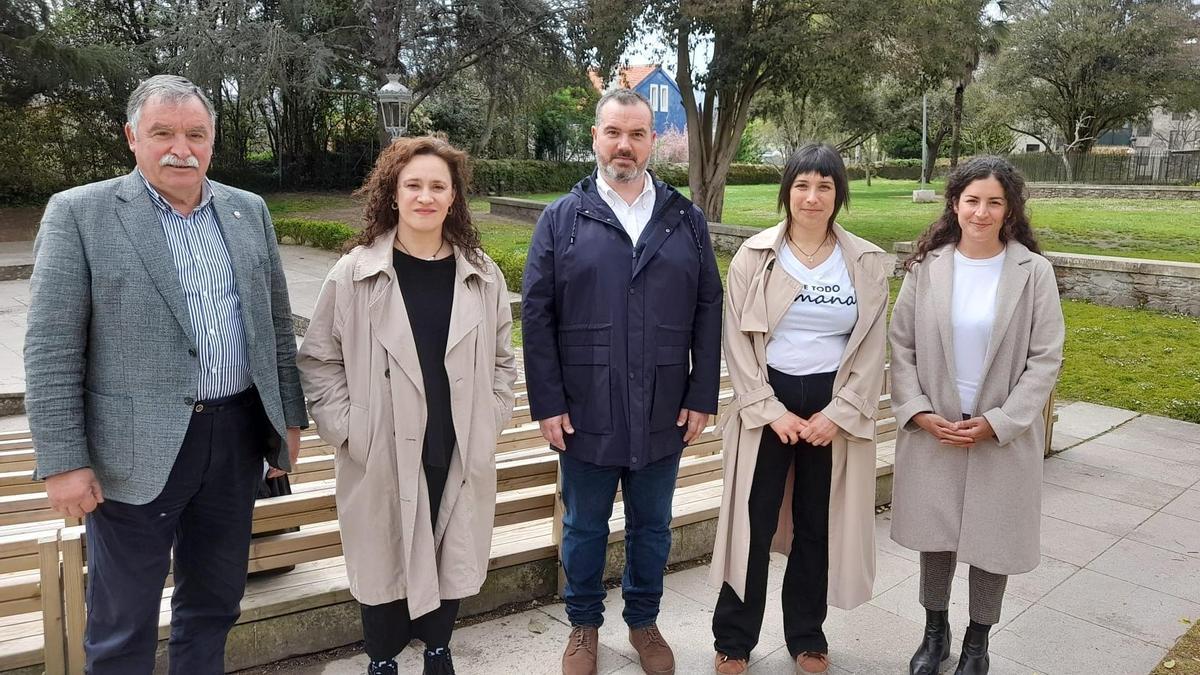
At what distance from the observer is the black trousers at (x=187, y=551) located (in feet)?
7.61

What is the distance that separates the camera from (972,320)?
9.80 feet

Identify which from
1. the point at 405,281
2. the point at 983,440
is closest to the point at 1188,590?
the point at 983,440

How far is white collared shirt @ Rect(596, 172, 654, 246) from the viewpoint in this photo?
116 inches

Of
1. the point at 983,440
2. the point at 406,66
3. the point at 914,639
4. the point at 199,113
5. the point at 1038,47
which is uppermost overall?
the point at 1038,47

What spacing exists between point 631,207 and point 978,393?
1341 millimetres

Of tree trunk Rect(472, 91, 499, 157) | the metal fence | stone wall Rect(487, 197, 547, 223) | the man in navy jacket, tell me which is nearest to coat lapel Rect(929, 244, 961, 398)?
the man in navy jacket

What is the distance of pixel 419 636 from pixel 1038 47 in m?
37.6

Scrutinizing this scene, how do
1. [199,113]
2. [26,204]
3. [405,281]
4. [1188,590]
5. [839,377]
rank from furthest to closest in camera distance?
[26,204] < [1188,590] < [839,377] < [405,281] < [199,113]

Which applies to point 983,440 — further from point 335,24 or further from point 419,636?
point 335,24

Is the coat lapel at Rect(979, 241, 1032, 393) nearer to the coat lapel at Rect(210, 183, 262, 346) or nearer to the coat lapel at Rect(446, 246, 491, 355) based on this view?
the coat lapel at Rect(446, 246, 491, 355)

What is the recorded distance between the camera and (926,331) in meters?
3.04

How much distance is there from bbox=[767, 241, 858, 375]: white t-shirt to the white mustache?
6.03 ft

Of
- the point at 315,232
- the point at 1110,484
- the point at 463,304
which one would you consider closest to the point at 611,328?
the point at 463,304

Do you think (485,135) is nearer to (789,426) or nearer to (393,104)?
(393,104)
